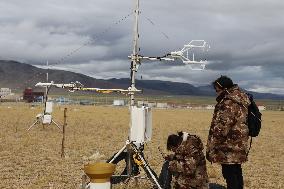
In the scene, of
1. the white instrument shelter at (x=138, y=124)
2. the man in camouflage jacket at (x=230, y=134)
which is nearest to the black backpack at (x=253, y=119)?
the man in camouflage jacket at (x=230, y=134)

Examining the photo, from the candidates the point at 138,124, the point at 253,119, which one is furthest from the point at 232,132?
the point at 138,124

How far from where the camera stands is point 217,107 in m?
8.80

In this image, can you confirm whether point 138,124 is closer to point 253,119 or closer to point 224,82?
point 224,82

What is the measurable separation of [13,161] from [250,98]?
31.1 ft

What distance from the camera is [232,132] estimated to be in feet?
28.2

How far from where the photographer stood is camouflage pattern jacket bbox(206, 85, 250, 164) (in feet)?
28.1

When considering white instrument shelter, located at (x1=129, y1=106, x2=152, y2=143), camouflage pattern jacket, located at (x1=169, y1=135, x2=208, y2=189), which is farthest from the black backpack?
white instrument shelter, located at (x1=129, y1=106, x2=152, y2=143)

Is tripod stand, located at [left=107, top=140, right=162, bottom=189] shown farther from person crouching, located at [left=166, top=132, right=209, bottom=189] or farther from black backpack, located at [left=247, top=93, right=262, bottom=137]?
black backpack, located at [left=247, top=93, right=262, bottom=137]

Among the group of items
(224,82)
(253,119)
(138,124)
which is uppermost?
(224,82)

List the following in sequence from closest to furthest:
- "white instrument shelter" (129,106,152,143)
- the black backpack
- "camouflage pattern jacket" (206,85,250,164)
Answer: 1. "camouflage pattern jacket" (206,85,250,164)
2. the black backpack
3. "white instrument shelter" (129,106,152,143)

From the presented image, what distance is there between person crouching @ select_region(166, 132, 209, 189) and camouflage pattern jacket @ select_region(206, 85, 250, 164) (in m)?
0.33

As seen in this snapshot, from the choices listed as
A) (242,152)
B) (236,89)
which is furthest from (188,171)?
(236,89)

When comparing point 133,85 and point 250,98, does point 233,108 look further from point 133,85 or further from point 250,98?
point 133,85

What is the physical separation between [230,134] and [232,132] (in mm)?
54
